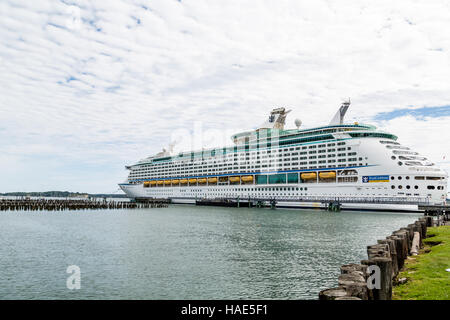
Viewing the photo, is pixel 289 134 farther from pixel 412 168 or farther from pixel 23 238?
pixel 23 238

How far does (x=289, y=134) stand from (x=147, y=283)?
3123 inches

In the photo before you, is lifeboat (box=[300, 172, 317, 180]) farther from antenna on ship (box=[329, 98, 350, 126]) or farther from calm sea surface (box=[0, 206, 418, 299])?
calm sea surface (box=[0, 206, 418, 299])

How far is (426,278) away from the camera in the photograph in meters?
12.7

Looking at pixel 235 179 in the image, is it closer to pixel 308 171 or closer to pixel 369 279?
pixel 308 171

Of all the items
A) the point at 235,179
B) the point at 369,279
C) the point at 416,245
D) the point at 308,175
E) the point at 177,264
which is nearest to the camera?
the point at 369,279

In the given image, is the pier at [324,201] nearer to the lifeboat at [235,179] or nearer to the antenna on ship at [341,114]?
the lifeboat at [235,179]

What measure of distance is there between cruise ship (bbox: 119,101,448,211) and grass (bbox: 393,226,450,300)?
50.7m

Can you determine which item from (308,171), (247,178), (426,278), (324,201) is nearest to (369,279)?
(426,278)

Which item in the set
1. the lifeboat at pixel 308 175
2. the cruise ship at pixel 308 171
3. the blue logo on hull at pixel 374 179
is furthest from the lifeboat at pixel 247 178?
the blue logo on hull at pixel 374 179

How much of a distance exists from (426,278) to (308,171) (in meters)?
70.6

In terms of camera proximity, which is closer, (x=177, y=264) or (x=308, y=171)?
(x=177, y=264)

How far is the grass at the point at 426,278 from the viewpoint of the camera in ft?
35.5

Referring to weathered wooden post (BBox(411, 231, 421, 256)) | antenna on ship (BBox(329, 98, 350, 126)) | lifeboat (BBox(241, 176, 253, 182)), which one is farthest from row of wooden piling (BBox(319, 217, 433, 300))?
lifeboat (BBox(241, 176, 253, 182))
